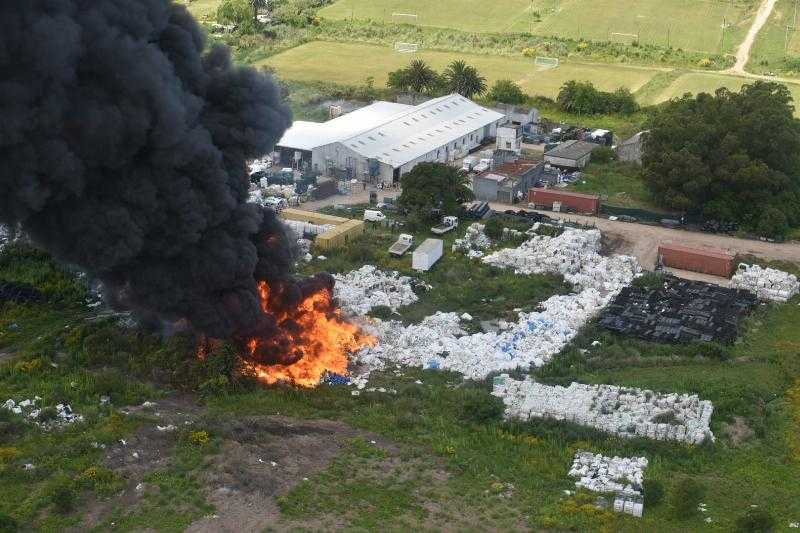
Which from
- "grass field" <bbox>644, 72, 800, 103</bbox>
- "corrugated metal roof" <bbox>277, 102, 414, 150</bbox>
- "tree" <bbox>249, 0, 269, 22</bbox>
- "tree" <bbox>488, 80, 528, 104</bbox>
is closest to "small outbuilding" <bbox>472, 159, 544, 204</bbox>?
"corrugated metal roof" <bbox>277, 102, 414, 150</bbox>

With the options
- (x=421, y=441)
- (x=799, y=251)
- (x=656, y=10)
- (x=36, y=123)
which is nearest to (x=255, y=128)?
(x=36, y=123)

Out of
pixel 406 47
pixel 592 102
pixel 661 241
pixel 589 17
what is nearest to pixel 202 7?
pixel 406 47

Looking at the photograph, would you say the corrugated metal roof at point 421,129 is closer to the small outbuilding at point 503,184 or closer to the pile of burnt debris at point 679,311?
the small outbuilding at point 503,184

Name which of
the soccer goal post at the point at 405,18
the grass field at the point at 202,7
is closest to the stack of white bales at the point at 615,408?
the soccer goal post at the point at 405,18

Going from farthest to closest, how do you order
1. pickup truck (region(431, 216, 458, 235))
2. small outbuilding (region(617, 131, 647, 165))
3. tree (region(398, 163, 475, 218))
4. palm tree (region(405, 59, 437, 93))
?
palm tree (region(405, 59, 437, 93)) → small outbuilding (region(617, 131, 647, 165)) → tree (region(398, 163, 475, 218)) → pickup truck (region(431, 216, 458, 235))

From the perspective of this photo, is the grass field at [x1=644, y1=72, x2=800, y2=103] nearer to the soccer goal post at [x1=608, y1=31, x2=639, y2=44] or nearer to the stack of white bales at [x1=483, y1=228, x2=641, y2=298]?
the soccer goal post at [x1=608, y1=31, x2=639, y2=44]
